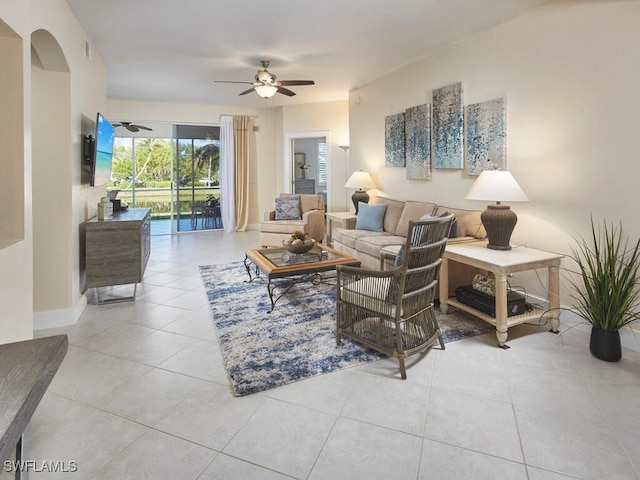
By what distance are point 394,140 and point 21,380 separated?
5076mm

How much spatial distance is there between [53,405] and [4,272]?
2.77 ft

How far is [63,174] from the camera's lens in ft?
10.4

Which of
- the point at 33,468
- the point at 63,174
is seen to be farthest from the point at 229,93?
the point at 33,468

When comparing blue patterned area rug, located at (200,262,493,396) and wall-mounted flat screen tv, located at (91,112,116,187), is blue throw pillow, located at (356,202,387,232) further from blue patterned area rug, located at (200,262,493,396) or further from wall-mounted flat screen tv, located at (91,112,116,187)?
wall-mounted flat screen tv, located at (91,112,116,187)

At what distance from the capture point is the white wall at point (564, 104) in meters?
2.70

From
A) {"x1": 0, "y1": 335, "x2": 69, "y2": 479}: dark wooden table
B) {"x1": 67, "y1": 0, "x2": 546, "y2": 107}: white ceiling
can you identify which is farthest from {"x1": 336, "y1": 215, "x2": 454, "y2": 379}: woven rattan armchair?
{"x1": 67, "y1": 0, "x2": 546, "y2": 107}: white ceiling

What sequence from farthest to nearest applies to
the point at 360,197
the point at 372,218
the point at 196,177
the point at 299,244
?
the point at 196,177 < the point at 360,197 < the point at 372,218 < the point at 299,244

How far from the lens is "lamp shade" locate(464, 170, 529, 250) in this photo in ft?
10.1

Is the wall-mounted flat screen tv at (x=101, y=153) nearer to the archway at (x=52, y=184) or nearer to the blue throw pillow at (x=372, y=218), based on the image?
the archway at (x=52, y=184)

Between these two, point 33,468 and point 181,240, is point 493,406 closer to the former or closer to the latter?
point 33,468

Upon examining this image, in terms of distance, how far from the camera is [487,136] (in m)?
3.77

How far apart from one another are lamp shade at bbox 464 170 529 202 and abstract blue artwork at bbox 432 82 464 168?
103 cm

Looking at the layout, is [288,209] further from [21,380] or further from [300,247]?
[21,380]

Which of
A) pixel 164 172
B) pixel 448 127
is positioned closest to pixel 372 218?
pixel 448 127
